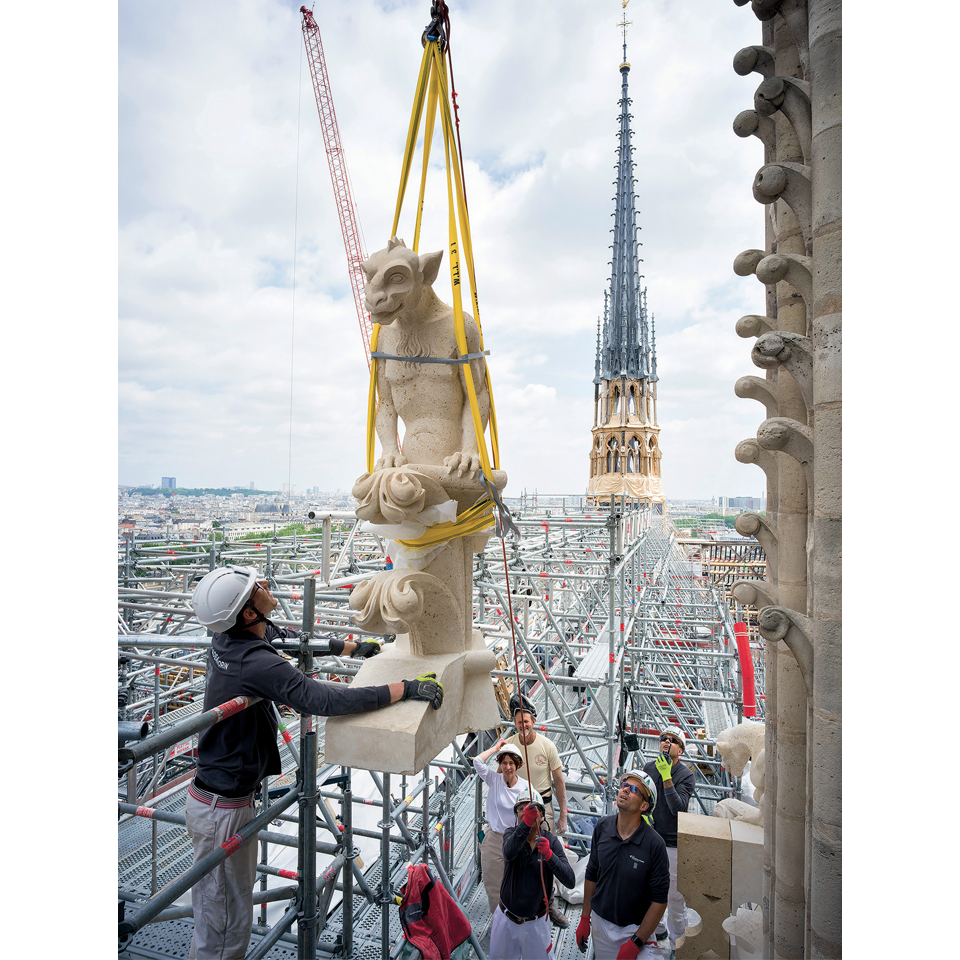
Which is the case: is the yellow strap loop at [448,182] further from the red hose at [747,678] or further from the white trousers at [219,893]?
the red hose at [747,678]

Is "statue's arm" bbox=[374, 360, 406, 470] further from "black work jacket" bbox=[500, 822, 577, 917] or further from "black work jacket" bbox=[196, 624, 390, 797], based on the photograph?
"black work jacket" bbox=[500, 822, 577, 917]

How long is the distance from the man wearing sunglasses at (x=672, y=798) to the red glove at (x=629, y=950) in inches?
65.5

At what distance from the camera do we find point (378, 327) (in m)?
3.29

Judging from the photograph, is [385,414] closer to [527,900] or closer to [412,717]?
[412,717]

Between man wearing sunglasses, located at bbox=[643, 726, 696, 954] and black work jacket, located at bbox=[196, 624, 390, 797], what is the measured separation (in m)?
3.42

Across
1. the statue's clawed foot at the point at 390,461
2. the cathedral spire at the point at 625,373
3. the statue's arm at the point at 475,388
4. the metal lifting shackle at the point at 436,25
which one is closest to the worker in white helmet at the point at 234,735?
the statue's clawed foot at the point at 390,461

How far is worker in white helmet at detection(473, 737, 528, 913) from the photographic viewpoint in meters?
4.22

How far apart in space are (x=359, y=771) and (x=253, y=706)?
7.60m

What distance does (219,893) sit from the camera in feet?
8.20

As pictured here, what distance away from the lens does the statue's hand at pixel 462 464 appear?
9.53 feet

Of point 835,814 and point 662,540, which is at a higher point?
point 835,814
